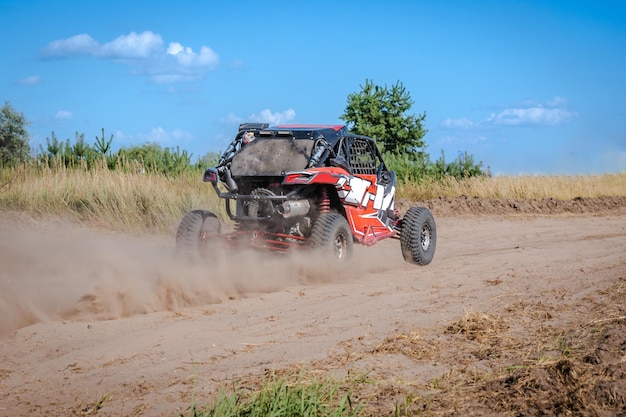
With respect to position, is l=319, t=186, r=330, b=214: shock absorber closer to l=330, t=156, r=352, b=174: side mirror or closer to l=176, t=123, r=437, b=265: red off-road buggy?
l=176, t=123, r=437, b=265: red off-road buggy

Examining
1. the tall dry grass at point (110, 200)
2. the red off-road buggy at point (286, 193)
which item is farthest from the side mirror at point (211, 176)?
the tall dry grass at point (110, 200)

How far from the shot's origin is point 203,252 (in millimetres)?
10617

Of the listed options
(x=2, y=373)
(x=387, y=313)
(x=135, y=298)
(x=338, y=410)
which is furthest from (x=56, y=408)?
(x=387, y=313)

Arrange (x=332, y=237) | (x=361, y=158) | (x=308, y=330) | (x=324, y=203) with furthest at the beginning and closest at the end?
(x=361, y=158)
(x=324, y=203)
(x=332, y=237)
(x=308, y=330)

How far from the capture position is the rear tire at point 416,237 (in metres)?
12.2

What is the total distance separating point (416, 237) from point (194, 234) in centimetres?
375

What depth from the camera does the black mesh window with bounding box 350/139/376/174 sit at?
11.8m

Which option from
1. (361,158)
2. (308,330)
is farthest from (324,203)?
(308,330)

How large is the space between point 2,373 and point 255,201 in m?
5.15

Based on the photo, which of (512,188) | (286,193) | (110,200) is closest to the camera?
(286,193)

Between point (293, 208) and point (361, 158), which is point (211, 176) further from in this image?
point (361, 158)

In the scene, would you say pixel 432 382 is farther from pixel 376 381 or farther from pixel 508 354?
pixel 508 354

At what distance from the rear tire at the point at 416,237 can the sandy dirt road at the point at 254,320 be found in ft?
1.06

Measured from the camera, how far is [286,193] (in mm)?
10688
